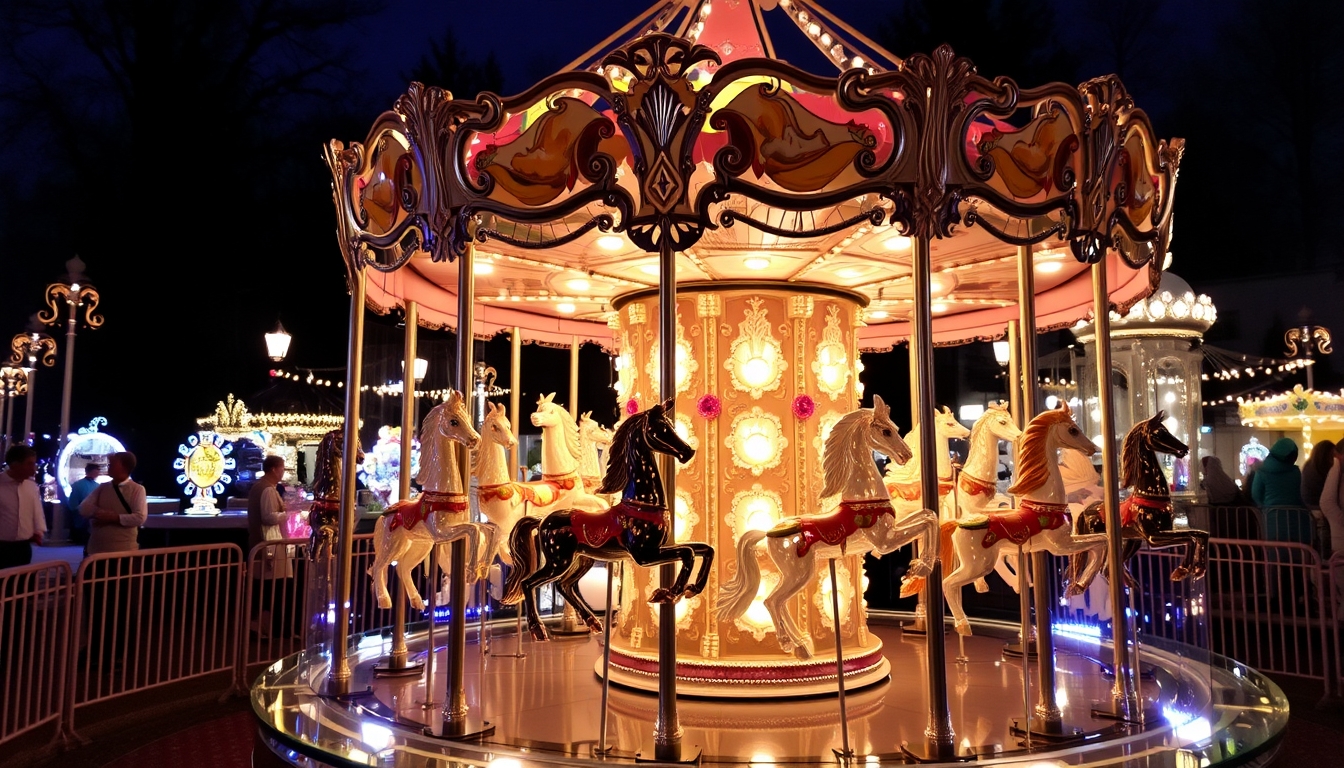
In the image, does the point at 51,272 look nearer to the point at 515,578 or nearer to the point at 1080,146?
the point at 515,578

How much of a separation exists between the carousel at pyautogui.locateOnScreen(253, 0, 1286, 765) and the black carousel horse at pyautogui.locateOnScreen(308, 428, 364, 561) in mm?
25

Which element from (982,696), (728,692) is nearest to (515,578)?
(728,692)

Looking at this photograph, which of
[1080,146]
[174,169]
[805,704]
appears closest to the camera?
[1080,146]

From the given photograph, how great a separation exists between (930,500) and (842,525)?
50 cm

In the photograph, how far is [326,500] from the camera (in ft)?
21.3

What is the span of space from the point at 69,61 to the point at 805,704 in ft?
68.0

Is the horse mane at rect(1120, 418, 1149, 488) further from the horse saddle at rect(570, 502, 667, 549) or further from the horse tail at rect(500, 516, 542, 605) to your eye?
the horse tail at rect(500, 516, 542, 605)

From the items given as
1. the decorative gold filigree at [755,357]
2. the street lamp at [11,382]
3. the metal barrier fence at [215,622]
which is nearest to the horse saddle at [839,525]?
the decorative gold filigree at [755,357]

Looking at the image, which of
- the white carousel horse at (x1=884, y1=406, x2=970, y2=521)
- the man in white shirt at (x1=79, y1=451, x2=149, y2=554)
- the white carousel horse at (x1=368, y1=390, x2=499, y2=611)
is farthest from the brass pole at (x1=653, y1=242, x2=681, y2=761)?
the man in white shirt at (x1=79, y1=451, x2=149, y2=554)

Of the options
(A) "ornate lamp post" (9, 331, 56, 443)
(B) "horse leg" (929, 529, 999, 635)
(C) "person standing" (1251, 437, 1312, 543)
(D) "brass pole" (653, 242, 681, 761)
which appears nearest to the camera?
(D) "brass pole" (653, 242, 681, 761)

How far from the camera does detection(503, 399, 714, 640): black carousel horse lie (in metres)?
4.38

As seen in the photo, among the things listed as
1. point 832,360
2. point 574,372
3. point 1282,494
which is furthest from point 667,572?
point 1282,494

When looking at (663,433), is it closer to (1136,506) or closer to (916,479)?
(1136,506)

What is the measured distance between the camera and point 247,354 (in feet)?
60.5
